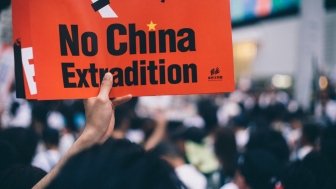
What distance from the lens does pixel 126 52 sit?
2.60 metres

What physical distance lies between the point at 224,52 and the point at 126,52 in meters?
0.49

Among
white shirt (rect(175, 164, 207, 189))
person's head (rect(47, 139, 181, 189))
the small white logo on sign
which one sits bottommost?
white shirt (rect(175, 164, 207, 189))

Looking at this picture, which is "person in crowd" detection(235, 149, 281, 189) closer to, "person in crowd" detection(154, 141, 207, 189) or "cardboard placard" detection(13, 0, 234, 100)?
"person in crowd" detection(154, 141, 207, 189)

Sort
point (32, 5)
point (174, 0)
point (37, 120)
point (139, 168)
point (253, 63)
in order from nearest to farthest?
point (139, 168) → point (32, 5) → point (174, 0) → point (37, 120) → point (253, 63)

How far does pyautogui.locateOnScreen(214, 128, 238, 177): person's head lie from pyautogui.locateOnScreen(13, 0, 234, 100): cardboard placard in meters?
1.66

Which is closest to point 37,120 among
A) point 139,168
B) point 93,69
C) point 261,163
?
point 261,163

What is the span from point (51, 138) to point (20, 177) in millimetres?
2531

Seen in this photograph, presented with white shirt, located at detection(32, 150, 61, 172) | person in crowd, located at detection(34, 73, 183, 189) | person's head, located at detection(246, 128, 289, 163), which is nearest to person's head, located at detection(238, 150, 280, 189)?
person's head, located at detection(246, 128, 289, 163)

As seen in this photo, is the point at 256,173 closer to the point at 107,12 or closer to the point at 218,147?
the point at 218,147

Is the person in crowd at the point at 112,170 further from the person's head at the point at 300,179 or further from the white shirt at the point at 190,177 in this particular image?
the white shirt at the point at 190,177

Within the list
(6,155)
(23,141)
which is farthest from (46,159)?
(6,155)

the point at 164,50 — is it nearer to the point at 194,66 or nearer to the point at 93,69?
the point at 194,66

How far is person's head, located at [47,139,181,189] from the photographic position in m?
1.64

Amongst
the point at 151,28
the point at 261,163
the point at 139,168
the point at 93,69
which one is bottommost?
the point at 261,163
